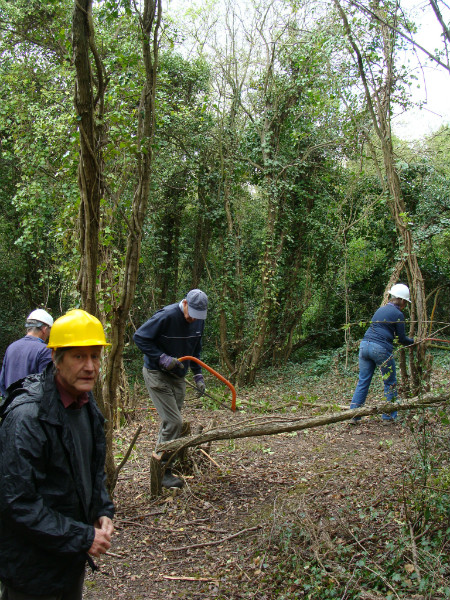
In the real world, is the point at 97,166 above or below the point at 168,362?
above

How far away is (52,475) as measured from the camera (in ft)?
6.75

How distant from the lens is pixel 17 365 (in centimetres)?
427

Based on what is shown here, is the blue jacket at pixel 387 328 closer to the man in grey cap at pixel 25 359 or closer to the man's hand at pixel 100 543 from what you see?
the man in grey cap at pixel 25 359

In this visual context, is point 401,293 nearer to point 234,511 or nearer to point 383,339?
point 383,339

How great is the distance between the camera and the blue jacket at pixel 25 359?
14.0ft

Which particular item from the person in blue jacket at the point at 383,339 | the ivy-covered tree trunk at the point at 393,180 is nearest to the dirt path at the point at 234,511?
the person in blue jacket at the point at 383,339

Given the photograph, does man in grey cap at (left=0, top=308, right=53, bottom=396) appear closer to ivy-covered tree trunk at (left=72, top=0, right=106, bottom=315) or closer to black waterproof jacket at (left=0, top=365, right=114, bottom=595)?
ivy-covered tree trunk at (left=72, top=0, right=106, bottom=315)

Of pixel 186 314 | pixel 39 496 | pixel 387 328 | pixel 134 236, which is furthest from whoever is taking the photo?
pixel 387 328

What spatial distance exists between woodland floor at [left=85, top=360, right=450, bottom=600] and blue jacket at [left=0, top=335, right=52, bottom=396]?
161 centimetres

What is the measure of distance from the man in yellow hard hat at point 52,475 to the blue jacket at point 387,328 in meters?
4.93

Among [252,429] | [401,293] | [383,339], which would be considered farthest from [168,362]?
[401,293]

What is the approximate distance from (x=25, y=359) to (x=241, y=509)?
7.80ft

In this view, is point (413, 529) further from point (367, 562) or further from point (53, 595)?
point (53, 595)

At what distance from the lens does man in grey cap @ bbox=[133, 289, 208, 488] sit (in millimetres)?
5051
